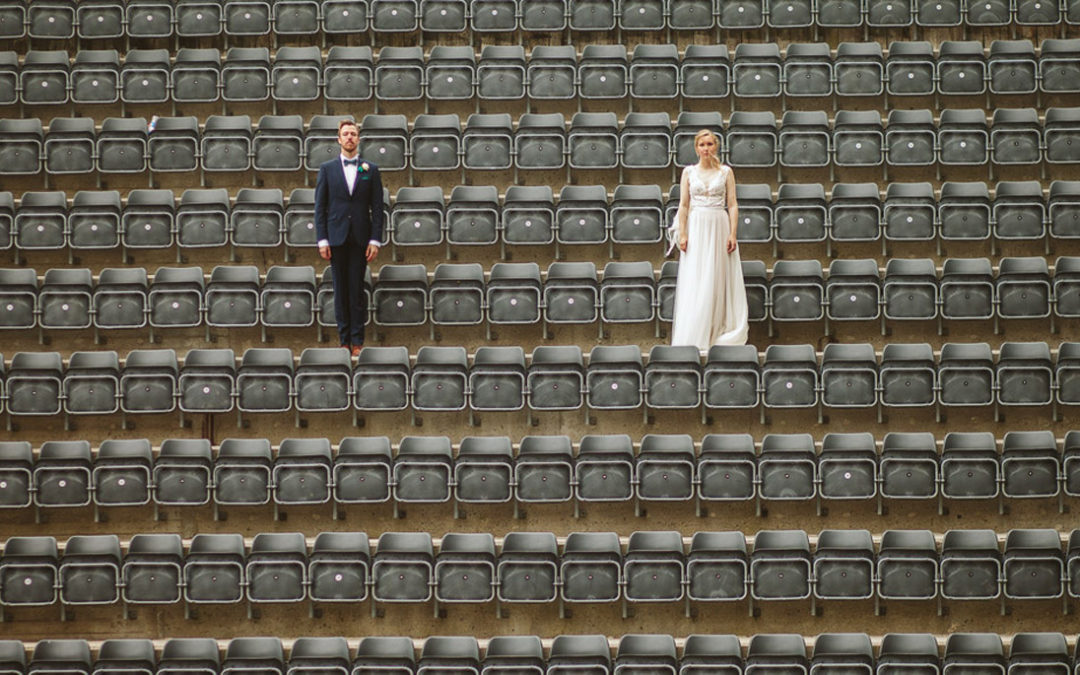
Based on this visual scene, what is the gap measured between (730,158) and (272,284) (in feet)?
9.08

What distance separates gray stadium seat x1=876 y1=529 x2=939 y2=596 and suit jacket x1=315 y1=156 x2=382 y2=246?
293cm

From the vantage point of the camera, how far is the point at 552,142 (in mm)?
8477

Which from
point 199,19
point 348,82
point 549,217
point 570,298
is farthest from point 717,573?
point 199,19

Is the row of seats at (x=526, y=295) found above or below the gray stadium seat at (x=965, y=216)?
below

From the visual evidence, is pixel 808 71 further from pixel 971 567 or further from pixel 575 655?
pixel 575 655

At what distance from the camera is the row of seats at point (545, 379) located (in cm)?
699

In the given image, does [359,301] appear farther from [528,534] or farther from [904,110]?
[904,110]

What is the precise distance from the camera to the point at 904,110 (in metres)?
8.73

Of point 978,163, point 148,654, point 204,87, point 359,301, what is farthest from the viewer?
point 204,87

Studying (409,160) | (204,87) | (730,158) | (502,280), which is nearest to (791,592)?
(502,280)

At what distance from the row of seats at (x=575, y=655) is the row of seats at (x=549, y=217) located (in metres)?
2.69

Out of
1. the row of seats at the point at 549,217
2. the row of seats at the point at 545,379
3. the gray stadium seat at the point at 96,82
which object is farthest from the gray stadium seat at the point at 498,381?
the gray stadium seat at the point at 96,82

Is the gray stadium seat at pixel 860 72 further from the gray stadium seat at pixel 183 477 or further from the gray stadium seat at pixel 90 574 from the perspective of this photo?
the gray stadium seat at pixel 90 574

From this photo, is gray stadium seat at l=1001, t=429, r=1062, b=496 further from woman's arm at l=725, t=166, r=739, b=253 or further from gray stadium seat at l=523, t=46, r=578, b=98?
gray stadium seat at l=523, t=46, r=578, b=98
